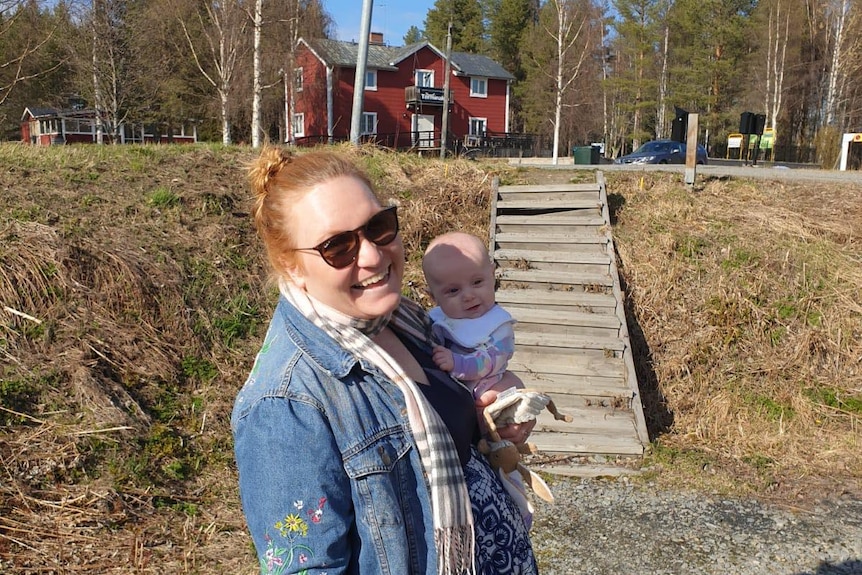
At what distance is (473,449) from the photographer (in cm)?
184

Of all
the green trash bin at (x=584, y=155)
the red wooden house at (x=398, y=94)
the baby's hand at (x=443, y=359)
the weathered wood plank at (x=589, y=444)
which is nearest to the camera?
the baby's hand at (x=443, y=359)

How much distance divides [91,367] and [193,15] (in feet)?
92.2

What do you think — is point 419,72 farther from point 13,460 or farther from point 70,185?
point 13,460

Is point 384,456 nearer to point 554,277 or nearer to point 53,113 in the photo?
point 554,277

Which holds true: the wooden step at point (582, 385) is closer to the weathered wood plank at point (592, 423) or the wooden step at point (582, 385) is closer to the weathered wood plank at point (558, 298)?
the weathered wood plank at point (592, 423)

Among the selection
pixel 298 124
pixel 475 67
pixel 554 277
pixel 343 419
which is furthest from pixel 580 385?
pixel 475 67

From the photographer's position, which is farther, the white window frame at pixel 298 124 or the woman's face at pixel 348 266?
the white window frame at pixel 298 124

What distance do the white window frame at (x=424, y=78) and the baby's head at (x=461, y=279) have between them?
125 ft

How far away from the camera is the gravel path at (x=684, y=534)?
4.23 m

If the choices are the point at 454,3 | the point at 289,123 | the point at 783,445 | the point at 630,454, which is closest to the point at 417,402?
the point at 630,454

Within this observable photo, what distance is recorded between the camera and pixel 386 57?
126 feet

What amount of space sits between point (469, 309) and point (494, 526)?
862 mm

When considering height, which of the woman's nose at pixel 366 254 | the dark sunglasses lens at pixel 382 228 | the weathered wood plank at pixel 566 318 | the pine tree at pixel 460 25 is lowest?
the weathered wood plank at pixel 566 318

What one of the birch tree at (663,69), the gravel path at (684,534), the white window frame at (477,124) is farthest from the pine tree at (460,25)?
the gravel path at (684,534)
